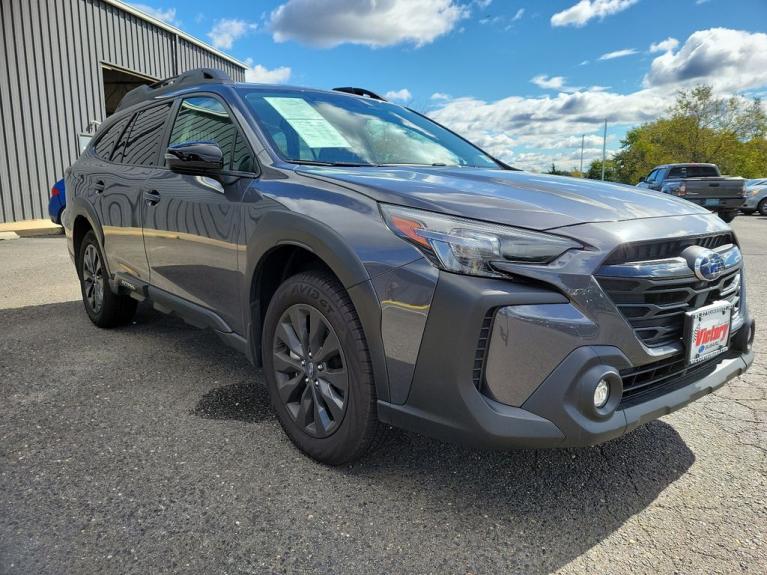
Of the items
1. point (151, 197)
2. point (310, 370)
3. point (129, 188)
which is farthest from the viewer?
point (129, 188)

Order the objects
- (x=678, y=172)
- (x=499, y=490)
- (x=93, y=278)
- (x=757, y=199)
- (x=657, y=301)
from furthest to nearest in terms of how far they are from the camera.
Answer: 1. (x=757, y=199)
2. (x=678, y=172)
3. (x=93, y=278)
4. (x=499, y=490)
5. (x=657, y=301)

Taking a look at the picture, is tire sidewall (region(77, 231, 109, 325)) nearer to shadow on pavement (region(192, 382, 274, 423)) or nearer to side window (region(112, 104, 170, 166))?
side window (region(112, 104, 170, 166))

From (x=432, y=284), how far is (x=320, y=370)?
2.37 ft

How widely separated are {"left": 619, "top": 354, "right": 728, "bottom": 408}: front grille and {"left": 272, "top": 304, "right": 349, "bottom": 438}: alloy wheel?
1.03 metres

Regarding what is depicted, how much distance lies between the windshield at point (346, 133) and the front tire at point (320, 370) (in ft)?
2.47

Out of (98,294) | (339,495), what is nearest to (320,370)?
(339,495)

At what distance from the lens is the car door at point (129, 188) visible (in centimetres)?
371

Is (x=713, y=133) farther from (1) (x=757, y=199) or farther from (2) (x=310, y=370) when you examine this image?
(2) (x=310, y=370)

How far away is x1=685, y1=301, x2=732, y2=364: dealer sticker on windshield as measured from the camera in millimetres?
2104

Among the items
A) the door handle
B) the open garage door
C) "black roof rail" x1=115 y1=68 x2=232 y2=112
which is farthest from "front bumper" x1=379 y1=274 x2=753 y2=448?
the open garage door

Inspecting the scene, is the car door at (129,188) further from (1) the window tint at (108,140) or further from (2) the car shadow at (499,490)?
(2) the car shadow at (499,490)

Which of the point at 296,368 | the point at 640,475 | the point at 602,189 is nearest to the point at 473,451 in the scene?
the point at 640,475

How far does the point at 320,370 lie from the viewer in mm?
2369

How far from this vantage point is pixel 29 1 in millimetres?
13977
